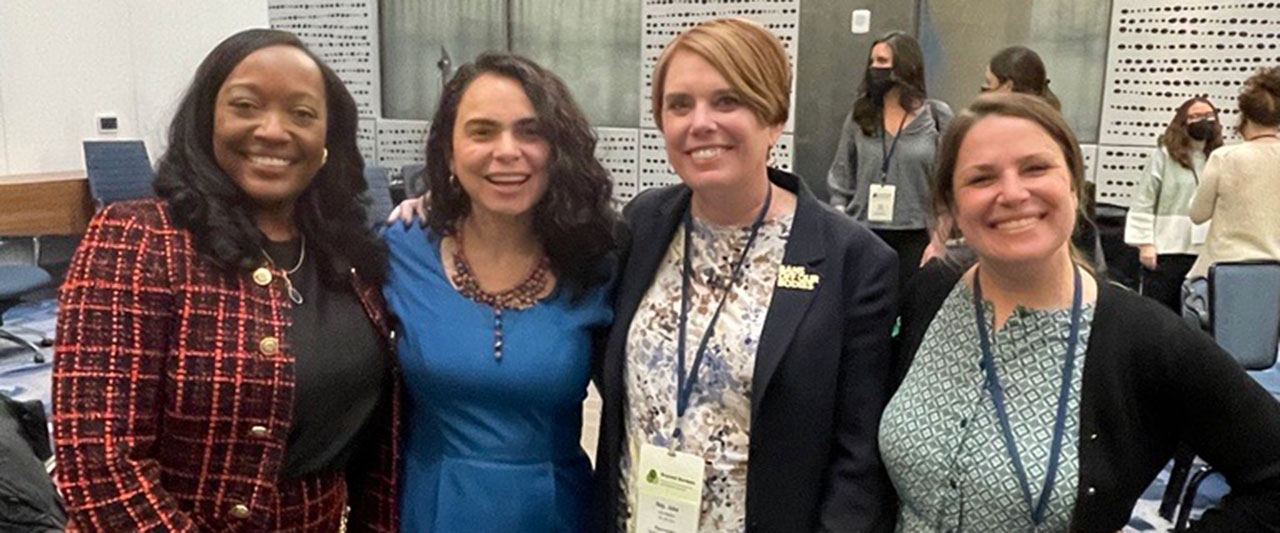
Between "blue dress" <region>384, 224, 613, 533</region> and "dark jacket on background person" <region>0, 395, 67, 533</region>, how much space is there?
93cm

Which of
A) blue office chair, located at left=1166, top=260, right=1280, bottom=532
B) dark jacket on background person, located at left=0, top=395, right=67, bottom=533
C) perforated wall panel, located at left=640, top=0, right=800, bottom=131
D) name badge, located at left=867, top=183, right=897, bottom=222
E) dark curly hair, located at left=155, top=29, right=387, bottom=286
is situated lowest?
dark jacket on background person, located at left=0, top=395, right=67, bottom=533

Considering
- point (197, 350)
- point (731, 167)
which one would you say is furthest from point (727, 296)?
point (197, 350)

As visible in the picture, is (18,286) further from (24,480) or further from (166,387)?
(166,387)

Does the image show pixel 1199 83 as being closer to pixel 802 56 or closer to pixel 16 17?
pixel 802 56

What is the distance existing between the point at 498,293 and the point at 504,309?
0.04 meters

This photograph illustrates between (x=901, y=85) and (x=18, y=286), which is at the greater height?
(x=901, y=85)

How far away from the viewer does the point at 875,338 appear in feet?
5.32

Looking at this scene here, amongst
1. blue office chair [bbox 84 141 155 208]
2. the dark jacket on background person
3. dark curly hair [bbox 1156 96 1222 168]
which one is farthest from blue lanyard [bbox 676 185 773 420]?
blue office chair [bbox 84 141 155 208]

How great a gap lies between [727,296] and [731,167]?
0.23 m

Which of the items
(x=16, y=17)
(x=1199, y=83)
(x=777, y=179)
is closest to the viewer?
(x=777, y=179)

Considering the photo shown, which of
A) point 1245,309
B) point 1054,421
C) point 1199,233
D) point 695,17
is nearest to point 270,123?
point 1054,421

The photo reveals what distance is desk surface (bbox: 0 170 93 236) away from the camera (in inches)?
243

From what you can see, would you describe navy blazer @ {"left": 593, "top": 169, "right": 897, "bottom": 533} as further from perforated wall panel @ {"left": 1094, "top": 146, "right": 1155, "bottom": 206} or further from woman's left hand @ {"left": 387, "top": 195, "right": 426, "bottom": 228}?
perforated wall panel @ {"left": 1094, "top": 146, "right": 1155, "bottom": 206}

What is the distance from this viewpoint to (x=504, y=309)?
176 centimetres
